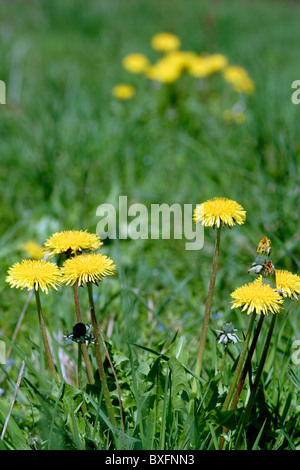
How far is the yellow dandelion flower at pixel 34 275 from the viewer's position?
938 millimetres

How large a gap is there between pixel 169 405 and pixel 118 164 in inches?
69.0

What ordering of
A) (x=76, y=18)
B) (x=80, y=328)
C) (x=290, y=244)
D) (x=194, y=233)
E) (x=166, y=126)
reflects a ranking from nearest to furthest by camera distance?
(x=80, y=328), (x=290, y=244), (x=194, y=233), (x=166, y=126), (x=76, y=18)

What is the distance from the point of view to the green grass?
3.45ft

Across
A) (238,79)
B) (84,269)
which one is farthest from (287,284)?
(238,79)

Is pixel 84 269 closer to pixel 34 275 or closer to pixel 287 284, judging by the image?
pixel 34 275

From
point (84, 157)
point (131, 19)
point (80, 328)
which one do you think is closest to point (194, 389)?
point (80, 328)

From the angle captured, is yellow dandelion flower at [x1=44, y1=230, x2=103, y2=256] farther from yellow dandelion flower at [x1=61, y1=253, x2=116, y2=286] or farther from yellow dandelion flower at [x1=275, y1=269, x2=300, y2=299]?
yellow dandelion flower at [x1=275, y1=269, x2=300, y2=299]

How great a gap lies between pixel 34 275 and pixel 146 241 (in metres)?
1.28

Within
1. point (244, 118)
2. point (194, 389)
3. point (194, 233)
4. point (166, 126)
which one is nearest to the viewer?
point (194, 389)

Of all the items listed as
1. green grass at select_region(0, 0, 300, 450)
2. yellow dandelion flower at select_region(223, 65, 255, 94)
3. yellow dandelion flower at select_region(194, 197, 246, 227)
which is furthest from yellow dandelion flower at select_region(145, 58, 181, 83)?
yellow dandelion flower at select_region(194, 197, 246, 227)

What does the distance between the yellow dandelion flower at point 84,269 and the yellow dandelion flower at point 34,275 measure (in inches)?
1.2

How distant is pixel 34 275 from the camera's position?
944mm

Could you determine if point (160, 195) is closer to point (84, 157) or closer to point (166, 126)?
point (84, 157)
